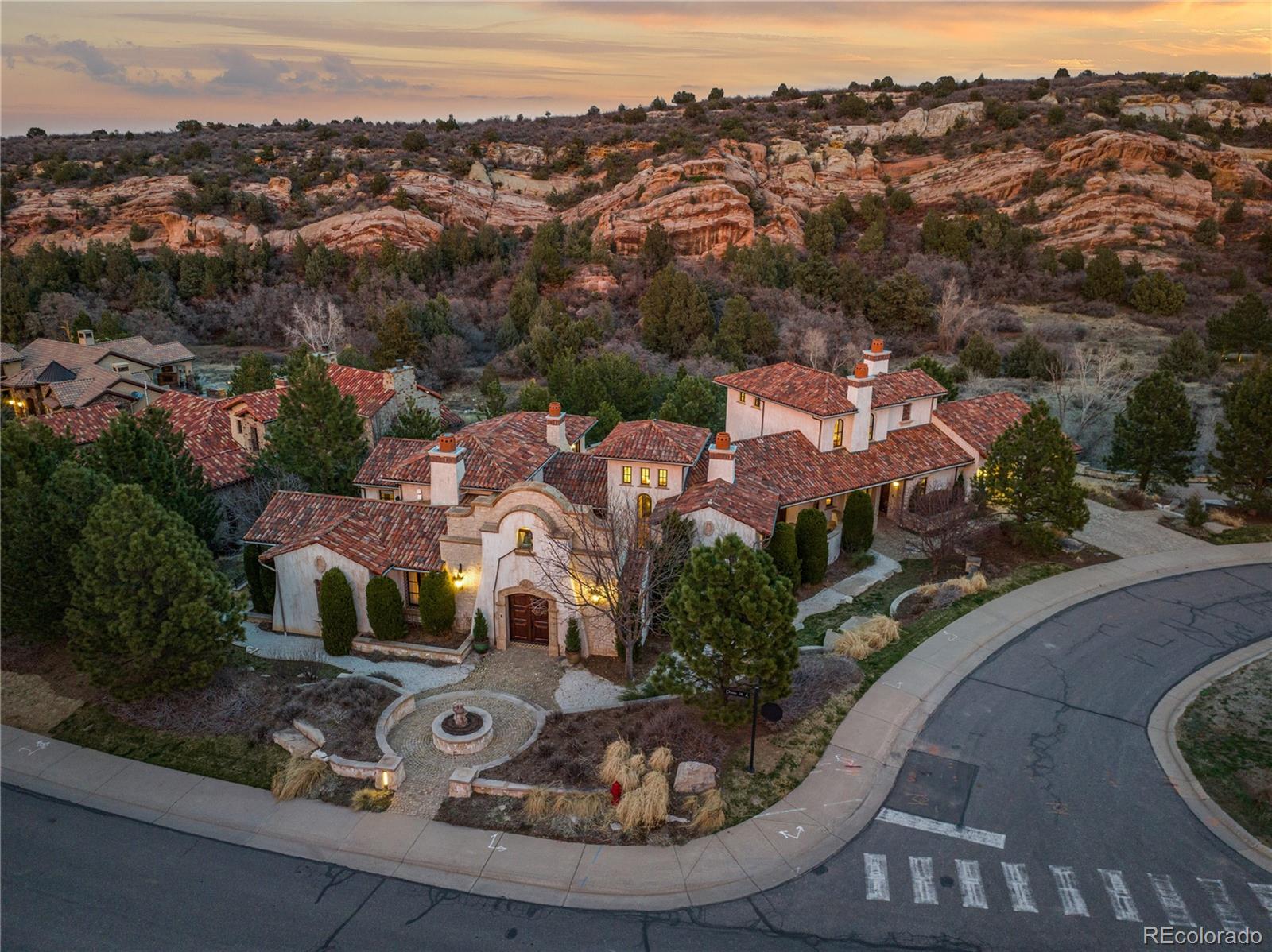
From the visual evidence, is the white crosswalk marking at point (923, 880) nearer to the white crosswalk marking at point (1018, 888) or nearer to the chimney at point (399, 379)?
the white crosswalk marking at point (1018, 888)

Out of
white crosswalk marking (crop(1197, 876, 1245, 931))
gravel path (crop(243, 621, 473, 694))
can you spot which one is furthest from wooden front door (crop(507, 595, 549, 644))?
white crosswalk marking (crop(1197, 876, 1245, 931))

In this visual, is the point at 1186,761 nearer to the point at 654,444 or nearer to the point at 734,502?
the point at 734,502

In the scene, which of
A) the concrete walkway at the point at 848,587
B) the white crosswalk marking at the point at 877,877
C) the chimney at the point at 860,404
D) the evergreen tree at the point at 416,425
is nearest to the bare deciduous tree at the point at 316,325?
the evergreen tree at the point at 416,425

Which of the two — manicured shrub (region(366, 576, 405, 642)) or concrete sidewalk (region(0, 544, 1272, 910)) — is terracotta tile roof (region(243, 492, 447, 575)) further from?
concrete sidewalk (region(0, 544, 1272, 910))

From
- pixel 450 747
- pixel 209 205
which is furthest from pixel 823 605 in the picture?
pixel 209 205

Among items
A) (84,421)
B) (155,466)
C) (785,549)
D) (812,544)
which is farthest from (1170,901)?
(84,421)

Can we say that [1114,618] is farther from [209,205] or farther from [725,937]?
[209,205]
